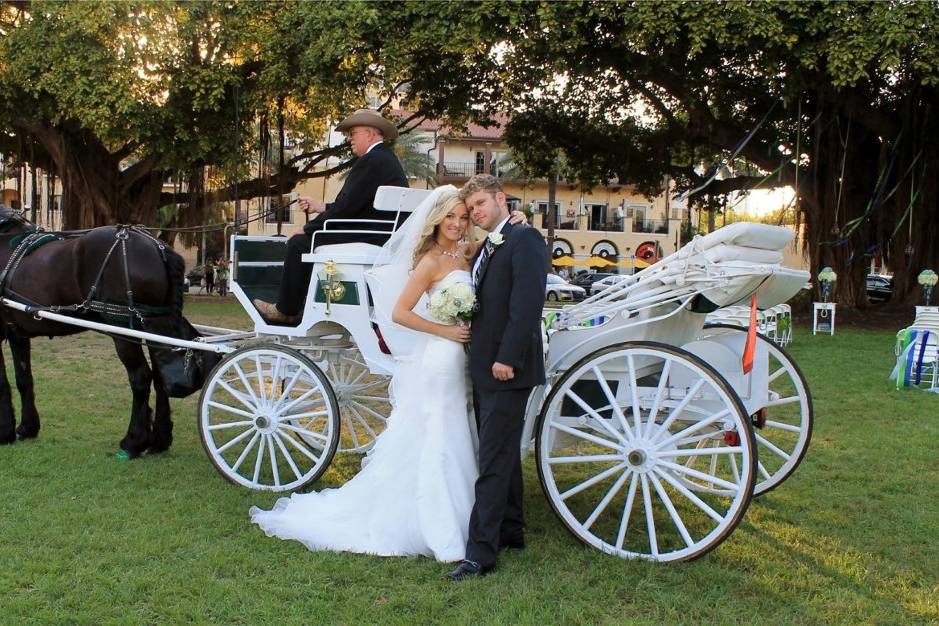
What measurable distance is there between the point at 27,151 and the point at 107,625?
2201 cm

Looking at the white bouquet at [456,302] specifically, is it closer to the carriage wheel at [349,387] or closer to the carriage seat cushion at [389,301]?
the carriage seat cushion at [389,301]

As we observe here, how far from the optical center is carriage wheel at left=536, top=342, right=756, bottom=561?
3998 mm

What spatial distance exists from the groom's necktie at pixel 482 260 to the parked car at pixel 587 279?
36.4m

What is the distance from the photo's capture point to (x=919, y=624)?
11.9ft

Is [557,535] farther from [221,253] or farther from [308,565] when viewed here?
[221,253]

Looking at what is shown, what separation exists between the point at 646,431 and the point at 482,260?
1183 millimetres

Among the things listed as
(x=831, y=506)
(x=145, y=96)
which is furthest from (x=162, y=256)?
(x=145, y=96)

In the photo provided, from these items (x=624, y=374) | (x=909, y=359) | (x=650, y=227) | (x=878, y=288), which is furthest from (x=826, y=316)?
(x=650, y=227)

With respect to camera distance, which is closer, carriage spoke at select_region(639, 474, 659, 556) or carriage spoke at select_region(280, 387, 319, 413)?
carriage spoke at select_region(639, 474, 659, 556)

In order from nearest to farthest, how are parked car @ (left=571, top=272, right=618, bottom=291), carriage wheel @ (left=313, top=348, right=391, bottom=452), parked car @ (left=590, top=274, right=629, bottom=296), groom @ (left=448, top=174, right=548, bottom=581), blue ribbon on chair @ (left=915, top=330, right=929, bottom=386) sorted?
groom @ (left=448, top=174, right=548, bottom=581)
parked car @ (left=590, top=274, right=629, bottom=296)
carriage wheel @ (left=313, top=348, right=391, bottom=452)
blue ribbon on chair @ (left=915, top=330, right=929, bottom=386)
parked car @ (left=571, top=272, right=618, bottom=291)

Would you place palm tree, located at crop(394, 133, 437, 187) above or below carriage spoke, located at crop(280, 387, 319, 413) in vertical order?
above

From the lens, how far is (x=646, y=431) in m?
4.21

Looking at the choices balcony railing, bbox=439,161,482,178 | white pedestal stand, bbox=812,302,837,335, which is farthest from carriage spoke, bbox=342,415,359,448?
balcony railing, bbox=439,161,482,178

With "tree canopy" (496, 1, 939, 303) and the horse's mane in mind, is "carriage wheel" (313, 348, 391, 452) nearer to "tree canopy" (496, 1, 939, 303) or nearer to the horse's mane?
the horse's mane
